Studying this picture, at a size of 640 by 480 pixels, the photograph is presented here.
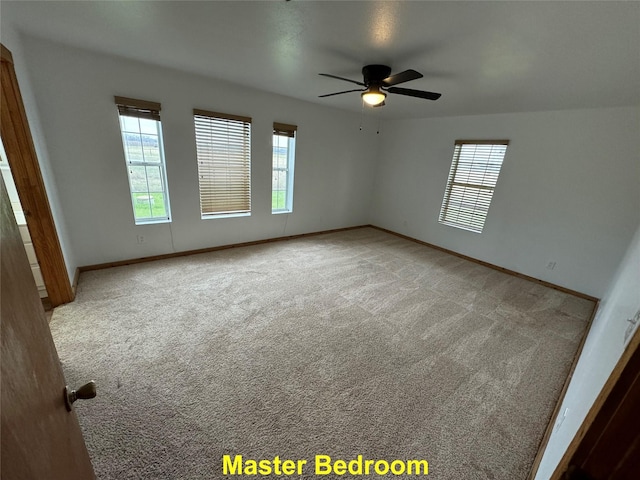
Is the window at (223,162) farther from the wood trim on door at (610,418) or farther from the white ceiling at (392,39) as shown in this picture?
the wood trim on door at (610,418)

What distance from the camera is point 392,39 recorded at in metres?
1.85

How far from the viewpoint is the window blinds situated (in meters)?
2.76

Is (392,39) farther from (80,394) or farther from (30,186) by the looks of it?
(30,186)

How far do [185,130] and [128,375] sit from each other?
9.03ft

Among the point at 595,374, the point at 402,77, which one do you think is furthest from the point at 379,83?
the point at 595,374

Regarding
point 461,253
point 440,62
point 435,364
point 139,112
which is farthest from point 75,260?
point 461,253

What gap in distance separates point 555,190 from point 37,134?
5.77 metres

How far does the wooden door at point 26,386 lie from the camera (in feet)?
1.44

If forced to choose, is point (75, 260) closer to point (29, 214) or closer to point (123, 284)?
point (123, 284)

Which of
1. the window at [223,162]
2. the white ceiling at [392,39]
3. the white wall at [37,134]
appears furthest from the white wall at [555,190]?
the white wall at [37,134]

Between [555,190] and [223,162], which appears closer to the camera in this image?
[555,190]

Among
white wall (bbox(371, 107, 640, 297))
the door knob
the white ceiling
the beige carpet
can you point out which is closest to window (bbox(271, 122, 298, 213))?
the white ceiling

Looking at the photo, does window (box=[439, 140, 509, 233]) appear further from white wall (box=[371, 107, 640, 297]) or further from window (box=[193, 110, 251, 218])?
window (box=[193, 110, 251, 218])

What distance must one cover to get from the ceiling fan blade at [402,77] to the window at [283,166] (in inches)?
82.1
